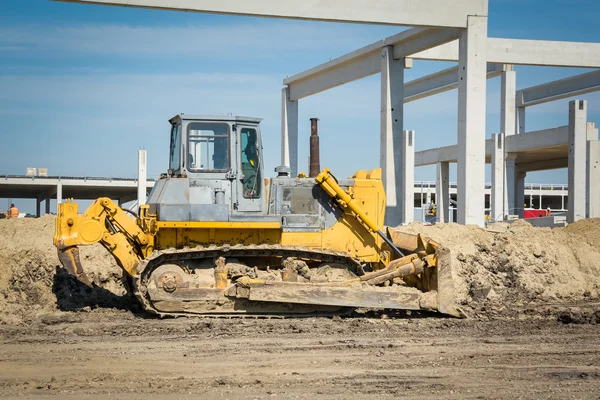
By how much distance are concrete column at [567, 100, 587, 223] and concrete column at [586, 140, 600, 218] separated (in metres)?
0.21

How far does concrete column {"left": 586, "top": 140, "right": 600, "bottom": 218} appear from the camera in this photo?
88.7 feet

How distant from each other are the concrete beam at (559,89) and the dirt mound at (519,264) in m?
12.4

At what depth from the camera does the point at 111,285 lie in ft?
47.3

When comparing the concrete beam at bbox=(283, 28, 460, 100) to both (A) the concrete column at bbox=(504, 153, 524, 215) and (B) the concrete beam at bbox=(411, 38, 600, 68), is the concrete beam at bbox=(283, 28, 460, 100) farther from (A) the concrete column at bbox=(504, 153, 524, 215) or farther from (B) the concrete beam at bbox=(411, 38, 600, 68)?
(A) the concrete column at bbox=(504, 153, 524, 215)

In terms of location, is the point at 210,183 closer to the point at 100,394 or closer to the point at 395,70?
the point at 100,394

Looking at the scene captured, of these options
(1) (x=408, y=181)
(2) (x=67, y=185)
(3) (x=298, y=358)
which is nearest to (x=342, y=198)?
(3) (x=298, y=358)

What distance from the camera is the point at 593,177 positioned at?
89.7ft

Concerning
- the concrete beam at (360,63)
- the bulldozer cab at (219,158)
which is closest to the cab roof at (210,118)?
the bulldozer cab at (219,158)

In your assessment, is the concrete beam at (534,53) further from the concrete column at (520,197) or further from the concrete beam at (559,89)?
the concrete column at (520,197)

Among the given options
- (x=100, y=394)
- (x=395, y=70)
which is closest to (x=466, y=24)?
(x=395, y=70)

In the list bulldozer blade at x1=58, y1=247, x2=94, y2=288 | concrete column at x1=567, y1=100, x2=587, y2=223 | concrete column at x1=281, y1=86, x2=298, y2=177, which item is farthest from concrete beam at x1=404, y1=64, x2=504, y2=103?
A: bulldozer blade at x1=58, y1=247, x2=94, y2=288

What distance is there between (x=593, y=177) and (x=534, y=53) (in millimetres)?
5416

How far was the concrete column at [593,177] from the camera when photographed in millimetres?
27047

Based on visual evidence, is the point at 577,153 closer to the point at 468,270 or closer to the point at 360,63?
the point at 360,63
